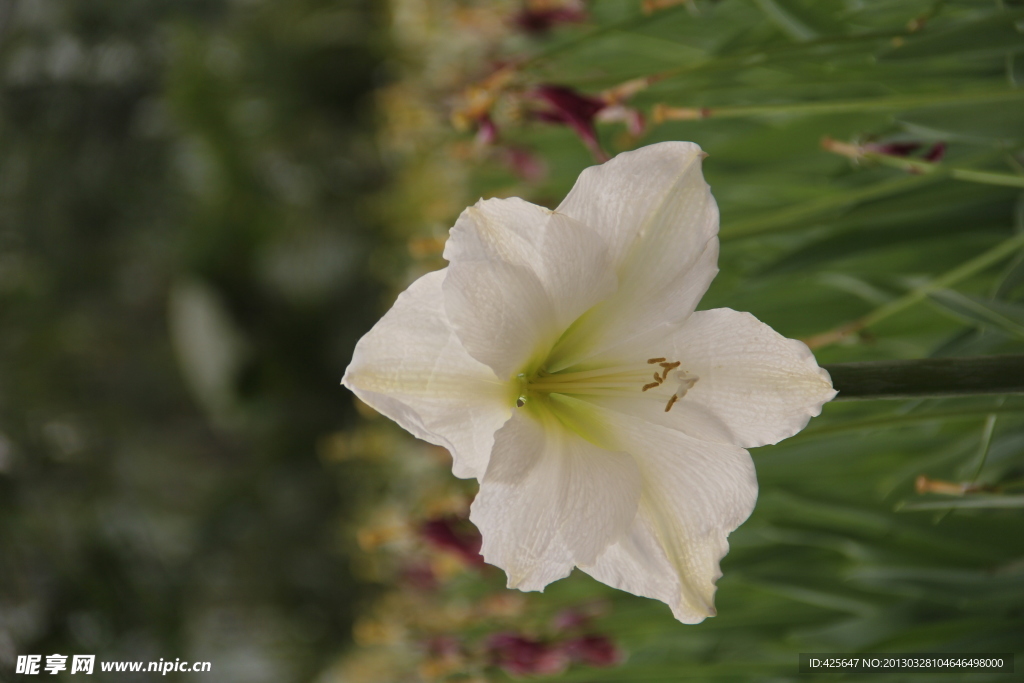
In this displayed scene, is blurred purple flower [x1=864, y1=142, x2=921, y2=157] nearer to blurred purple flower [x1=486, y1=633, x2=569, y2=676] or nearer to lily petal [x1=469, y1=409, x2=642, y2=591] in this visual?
lily petal [x1=469, y1=409, x2=642, y2=591]

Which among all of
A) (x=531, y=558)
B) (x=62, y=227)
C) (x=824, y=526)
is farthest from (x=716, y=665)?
(x=62, y=227)

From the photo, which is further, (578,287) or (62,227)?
(62,227)

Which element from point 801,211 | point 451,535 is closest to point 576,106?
point 801,211

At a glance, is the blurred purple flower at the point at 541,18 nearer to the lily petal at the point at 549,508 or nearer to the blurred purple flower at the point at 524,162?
the blurred purple flower at the point at 524,162

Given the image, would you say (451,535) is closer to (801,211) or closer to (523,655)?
(523,655)

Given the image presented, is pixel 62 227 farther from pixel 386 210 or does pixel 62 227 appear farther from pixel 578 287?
pixel 578 287

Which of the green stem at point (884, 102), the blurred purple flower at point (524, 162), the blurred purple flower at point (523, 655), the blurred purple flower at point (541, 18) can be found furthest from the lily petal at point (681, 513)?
the blurred purple flower at point (524, 162)
